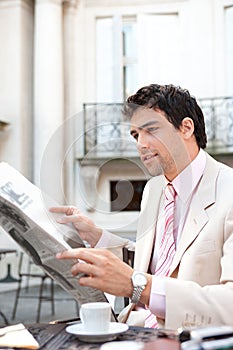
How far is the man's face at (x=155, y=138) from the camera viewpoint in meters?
1.69

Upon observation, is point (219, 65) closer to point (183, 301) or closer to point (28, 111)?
point (28, 111)

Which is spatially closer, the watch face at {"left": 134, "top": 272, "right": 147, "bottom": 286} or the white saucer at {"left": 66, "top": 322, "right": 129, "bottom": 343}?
the white saucer at {"left": 66, "top": 322, "right": 129, "bottom": 343}

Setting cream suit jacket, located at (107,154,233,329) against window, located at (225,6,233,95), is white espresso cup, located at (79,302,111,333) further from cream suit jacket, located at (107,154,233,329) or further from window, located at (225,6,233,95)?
window, located at (225,6,233,95)

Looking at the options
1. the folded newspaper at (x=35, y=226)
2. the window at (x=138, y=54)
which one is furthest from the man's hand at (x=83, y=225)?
the window at (x=138, y=54)

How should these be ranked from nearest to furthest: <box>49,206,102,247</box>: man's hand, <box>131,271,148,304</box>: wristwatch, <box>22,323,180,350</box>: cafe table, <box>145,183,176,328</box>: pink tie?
<box>22,323,180,350</box>: cafe table
<box>131,271,148,304</box>: wristwatch
<box>49,206,102,247</box>: man's hand
<box>145,183,176,328</box>: pink tie

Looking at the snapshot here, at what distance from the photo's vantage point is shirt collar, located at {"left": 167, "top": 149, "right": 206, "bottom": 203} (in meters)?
1.80

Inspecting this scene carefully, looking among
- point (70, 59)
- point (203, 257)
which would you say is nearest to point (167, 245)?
point (203, 257)

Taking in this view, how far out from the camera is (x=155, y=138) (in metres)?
1.69

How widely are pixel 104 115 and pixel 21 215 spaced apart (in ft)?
30.9

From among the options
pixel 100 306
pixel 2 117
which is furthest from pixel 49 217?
pixel 2 117

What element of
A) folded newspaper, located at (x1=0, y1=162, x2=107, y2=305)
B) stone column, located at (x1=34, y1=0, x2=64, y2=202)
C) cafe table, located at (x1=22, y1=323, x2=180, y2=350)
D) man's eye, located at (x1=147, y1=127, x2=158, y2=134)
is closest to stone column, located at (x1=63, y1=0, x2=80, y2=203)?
stone column, located at (x1=34, y1=0, x2=64, y2=202)

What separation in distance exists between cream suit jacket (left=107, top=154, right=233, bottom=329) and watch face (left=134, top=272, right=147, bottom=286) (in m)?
0.06

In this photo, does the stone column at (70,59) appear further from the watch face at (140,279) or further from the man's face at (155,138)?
the watch face at (140,279)

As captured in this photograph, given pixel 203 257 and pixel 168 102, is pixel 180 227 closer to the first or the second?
pixel 203 257
